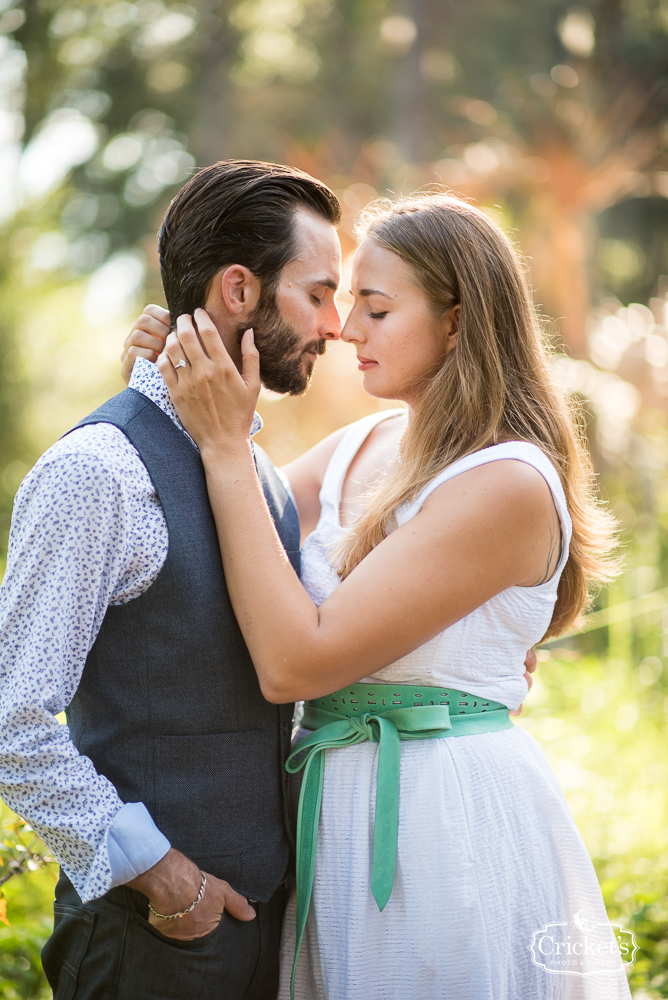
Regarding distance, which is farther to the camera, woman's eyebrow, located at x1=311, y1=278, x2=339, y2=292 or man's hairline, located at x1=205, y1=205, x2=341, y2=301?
woman's eyebrow, located at x1=311, y1=278, x2=339, y2=292

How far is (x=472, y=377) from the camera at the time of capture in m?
1.93

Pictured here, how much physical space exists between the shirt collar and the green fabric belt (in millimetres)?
726

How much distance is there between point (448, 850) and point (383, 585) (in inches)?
22.5

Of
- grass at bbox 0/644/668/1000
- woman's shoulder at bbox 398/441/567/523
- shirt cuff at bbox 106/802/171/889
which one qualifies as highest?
woman's shoulder at bbox 398/441/567/523

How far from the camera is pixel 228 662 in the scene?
1.65 meters

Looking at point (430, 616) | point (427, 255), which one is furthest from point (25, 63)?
point (430, 616)

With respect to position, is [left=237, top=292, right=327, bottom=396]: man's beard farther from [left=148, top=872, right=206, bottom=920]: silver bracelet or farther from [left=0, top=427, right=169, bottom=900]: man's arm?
[left=148, top=872, right=206, bottom=920]: silver bracelet

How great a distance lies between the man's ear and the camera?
1.83 metres

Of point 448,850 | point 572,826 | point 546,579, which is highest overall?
point 546,579

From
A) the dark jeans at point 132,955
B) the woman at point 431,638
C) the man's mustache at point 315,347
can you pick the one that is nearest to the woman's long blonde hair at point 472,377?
the woman at point 431,638

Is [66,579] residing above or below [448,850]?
above

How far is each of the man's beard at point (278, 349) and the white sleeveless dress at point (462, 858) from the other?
0.44 metres

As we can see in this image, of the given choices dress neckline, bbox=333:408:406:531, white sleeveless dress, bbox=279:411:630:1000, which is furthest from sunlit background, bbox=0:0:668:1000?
dress neckline, bbox=333:408:406:531

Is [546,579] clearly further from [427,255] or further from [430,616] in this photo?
[427,255]
